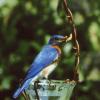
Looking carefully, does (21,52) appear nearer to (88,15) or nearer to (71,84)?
(88,15)

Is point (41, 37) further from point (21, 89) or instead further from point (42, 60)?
point (21, 89)

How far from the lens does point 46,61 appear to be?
3.43 meters

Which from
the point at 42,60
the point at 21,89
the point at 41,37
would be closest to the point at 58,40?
the point at 42,60

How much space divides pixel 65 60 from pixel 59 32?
1.20 ft

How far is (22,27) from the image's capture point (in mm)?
6730

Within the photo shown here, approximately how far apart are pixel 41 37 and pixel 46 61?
303cm

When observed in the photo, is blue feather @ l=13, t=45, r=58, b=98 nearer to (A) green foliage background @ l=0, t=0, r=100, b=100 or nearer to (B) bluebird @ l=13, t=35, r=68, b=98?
(B) bluebird @ l=13, t=35, r=68, b=98

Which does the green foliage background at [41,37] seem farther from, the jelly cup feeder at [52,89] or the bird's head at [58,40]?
the jelly cup feeder at [52,89]

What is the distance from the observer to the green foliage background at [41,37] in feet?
20.7

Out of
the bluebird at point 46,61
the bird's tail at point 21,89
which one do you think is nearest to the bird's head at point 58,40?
the bluebird at point 46,61

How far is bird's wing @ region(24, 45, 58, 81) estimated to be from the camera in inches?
130

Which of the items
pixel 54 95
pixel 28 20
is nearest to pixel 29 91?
pixel 54 95

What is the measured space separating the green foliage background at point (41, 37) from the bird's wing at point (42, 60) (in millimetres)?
2716

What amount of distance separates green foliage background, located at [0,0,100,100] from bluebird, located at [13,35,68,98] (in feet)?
8.94
